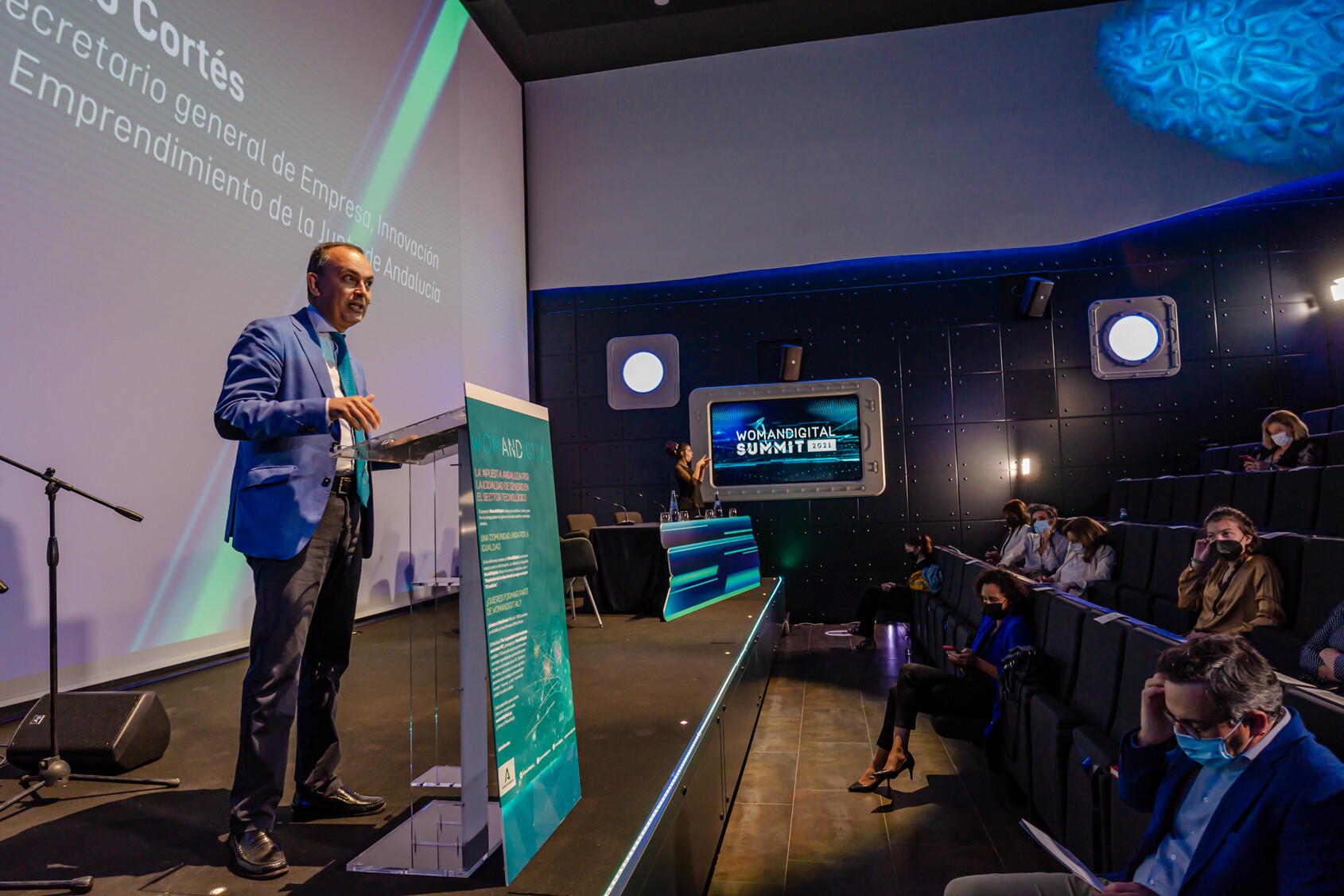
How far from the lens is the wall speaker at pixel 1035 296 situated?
7574 mm

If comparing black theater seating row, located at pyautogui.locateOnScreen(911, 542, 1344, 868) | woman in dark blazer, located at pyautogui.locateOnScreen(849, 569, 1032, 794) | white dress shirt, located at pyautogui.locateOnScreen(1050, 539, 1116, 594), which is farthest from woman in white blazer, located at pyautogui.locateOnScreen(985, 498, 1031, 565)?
woman in dark blazer, located at pyautogui.locateOnScreen(849, 569, 1032, 794)

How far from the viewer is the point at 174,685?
3.78 metres

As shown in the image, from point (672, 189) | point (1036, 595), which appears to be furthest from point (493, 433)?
point (672, 189)

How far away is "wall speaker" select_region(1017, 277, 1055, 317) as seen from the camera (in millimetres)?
7574

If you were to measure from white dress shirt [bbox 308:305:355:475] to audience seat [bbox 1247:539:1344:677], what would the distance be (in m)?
3.37

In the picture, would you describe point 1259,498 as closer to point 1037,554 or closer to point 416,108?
point 1037,554

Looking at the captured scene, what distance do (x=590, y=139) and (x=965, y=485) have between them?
5.74 m

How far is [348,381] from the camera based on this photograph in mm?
2012

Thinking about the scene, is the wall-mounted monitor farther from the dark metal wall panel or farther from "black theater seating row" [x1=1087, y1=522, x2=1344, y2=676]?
"black theater seating row" [x1=1087, y1=522, x2=1344, y2=676]

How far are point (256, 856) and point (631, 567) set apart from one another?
4.41m

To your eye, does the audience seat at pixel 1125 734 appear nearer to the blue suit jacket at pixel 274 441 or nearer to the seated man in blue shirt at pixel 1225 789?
the seated man in blue shirt at pixel 1225 789

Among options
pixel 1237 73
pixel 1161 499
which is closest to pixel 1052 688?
pixel 1161 499

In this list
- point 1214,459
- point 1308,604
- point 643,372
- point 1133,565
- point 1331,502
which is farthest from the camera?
point 643,372

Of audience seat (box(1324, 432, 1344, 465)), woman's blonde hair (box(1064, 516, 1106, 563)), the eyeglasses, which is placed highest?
audience seat (box(1324, 432, 1344, 465))
